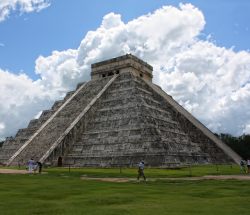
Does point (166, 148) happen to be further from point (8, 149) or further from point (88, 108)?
point (8, 149)

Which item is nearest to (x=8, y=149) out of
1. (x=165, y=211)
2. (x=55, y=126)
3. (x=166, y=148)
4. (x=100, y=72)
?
(x=55, y=126)

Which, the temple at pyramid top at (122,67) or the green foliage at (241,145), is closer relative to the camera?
the temple at pyramid top at (122,67)

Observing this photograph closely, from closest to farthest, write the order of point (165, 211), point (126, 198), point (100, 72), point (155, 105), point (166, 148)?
point (165, 211) → point (126, 198) → point (166, 148) → point (155, 105) → point (100, 72)

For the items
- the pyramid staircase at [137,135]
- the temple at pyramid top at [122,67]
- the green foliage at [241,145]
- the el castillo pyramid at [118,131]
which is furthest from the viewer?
the green foliage at [241,145]

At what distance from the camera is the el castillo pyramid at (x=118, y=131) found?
27422 millimetres

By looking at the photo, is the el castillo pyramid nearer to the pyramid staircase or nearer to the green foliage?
the pyramid staircase

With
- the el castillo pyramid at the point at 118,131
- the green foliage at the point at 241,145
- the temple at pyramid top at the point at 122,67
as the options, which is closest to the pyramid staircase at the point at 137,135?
the el castillo pyramid at the point at 118,131

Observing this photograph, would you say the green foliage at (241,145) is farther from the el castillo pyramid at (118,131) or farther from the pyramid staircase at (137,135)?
the pyramid staircase at (137,135)

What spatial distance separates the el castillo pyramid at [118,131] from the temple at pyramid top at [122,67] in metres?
0.11

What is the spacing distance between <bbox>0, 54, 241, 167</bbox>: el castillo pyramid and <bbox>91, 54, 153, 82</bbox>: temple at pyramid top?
0.37 ft

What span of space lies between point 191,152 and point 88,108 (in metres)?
→ 10.5

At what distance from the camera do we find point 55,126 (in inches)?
1337

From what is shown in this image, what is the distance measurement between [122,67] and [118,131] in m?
12.5

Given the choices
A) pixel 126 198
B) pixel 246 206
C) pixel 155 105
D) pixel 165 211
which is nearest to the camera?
pixel 165 211
